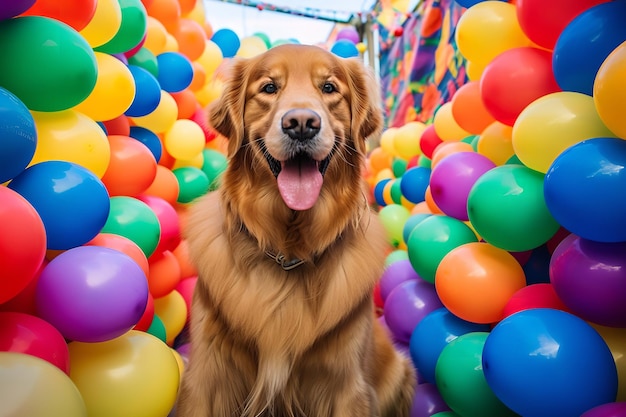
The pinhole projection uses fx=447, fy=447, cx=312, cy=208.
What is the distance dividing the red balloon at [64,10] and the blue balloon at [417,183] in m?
2.31

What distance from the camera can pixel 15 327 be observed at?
123cm

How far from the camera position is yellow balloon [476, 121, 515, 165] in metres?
2.05

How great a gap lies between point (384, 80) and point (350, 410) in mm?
4556

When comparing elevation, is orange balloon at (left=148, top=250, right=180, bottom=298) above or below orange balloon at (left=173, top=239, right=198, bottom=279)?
above

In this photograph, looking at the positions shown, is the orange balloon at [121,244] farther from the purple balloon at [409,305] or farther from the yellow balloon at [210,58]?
the yellow balloon at [210,58]

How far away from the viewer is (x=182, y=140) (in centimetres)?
289

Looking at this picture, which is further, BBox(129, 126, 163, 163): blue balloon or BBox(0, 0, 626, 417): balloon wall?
BBox(129, 126, 163, 163): blue balloon

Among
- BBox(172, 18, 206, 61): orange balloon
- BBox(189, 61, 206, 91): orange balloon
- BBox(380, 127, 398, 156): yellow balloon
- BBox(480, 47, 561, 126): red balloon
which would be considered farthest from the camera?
BBox(380, 127, 398, 156): yellow balloon

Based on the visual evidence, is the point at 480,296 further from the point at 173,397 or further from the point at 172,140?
the point at 172,140

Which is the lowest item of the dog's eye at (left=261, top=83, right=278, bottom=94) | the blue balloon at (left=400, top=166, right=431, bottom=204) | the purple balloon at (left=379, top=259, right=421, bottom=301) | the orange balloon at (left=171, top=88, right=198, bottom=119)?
the purple balloon at (left=379, top=259, right=421, bottom=301)

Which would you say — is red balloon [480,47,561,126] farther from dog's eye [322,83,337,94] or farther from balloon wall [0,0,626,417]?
dog's eye [322,83,337,94]

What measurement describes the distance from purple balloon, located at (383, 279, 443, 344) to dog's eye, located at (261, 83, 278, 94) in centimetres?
136

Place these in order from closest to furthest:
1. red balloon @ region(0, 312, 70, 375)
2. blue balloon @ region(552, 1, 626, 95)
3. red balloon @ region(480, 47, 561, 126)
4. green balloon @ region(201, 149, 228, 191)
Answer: red balloon @ region(0, 312, 70, 375) → blue balloon @ region(552, 1, 626, 95) → red balloon @ region(480, 47, 561, 126) → green balloon @ region(201, 149, 228, 191)

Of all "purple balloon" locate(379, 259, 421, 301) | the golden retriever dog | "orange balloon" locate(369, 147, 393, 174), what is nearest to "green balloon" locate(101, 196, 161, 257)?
the golden retriever dog
